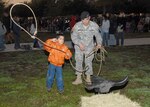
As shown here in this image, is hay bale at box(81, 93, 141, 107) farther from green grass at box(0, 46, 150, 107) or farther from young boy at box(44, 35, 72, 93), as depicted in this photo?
young boy at box(44, 35, 72, 93)

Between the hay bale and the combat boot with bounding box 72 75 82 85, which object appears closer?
the hay bale

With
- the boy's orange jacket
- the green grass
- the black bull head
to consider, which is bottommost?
the green grass

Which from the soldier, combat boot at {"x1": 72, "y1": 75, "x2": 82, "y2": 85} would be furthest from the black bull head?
combat boot at {"x1": 72, "y1": 75, "x2": 82, "y2": 85}

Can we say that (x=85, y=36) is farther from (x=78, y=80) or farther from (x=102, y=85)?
(x=102, y=85)

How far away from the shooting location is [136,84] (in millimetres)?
10672

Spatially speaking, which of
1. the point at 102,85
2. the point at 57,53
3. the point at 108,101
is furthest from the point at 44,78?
the point at 108,101

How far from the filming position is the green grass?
891cm

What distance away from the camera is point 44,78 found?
11727 mm

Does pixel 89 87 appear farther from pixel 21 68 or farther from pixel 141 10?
pixel 141 10

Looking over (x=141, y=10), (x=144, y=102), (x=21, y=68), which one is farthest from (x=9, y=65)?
(x=141, y=10)

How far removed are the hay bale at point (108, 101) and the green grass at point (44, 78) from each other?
197 mm

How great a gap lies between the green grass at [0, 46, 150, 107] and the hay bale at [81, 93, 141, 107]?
0.20 metres

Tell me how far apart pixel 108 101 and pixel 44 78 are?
3624 millimetres

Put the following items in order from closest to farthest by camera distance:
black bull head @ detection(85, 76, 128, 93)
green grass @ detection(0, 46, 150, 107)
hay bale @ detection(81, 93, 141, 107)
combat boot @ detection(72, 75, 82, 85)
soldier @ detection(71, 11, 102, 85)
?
hay bale @ detection(81, 93, 141, 107) → green grass @ detection(0, 46, 150, 107) → black bull head @ detection(85, 76, 128, 93) → soldier @ detection(71, 11, 102, 85) → combat boot @ detection(72, 75, 82, 85)
